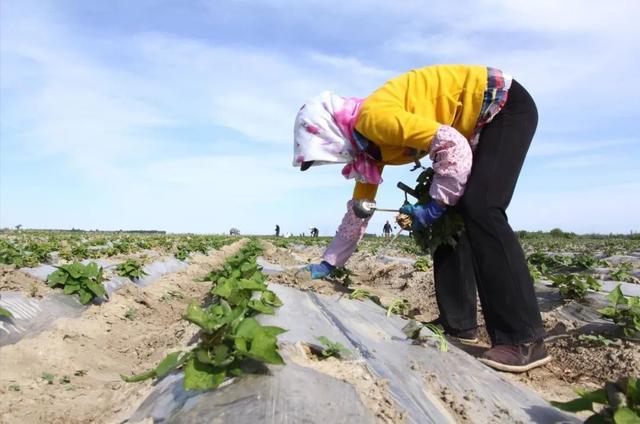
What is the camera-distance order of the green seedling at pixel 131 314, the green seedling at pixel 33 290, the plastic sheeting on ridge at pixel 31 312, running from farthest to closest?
the green seedling at pixel 131 314, the green seedling at pixel 33 290, the plastic sheeting on ridge at pixel 31 312

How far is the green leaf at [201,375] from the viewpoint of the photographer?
157 cm

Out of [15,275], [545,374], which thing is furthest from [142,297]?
[545,374]

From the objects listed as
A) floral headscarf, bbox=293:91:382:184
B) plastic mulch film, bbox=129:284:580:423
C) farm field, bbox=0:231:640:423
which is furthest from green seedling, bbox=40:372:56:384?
floral headscarf, bbox=293:91:382:184

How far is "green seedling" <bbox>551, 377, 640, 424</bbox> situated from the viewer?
1434 millimetres

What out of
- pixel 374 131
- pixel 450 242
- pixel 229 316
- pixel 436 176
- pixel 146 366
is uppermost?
pixel 374 131

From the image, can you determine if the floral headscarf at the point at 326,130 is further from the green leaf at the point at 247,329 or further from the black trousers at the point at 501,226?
the green leaf at the point at 247,329

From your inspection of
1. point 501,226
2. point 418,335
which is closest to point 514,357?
point 418,335

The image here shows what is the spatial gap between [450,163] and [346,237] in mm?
1170

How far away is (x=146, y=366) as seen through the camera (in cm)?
330

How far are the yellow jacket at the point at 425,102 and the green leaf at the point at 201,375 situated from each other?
1.63 m

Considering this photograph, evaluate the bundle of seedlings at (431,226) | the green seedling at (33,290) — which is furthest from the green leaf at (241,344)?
the green seedling at (33,290)

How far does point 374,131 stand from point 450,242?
89cm

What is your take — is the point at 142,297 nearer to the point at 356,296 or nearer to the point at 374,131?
the point at 356,296

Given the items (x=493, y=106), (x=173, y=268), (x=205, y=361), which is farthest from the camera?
(x=173, y=268)
